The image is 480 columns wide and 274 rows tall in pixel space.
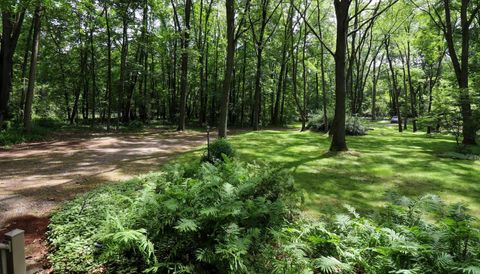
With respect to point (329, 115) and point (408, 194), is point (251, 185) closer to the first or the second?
point (408, 194)

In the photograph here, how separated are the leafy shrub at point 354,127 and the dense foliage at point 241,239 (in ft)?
50.0

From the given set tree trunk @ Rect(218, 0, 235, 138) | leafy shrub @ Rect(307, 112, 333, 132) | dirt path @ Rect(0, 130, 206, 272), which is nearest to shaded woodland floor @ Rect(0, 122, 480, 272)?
dirt path @ Rect(0, 130, 206, 272)

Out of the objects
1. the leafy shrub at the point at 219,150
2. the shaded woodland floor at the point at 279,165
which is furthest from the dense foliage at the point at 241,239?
the leafy shrub at the point at 219,150

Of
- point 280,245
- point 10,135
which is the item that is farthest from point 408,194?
point 10,135

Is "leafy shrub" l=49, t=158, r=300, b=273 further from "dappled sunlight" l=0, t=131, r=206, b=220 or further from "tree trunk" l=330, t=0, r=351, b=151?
"tree trunk" l=330, t=0, r=351, b=151

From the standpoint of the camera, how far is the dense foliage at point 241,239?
3.18m

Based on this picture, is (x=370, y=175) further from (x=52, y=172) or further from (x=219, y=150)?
(x=52, y=172)

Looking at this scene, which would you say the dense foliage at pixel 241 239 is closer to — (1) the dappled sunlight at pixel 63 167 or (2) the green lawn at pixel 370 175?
(1) the dappled sunlight at pixel 63 167

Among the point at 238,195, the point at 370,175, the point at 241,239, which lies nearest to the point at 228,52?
the point at 370,175

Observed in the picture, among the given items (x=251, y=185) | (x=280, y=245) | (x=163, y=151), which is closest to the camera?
(x=280, y=245)

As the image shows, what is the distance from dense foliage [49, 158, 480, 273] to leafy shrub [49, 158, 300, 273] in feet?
0.04

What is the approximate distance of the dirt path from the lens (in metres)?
4.87

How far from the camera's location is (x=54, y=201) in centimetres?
575

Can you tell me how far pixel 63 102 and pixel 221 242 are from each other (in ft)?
98.3
